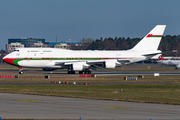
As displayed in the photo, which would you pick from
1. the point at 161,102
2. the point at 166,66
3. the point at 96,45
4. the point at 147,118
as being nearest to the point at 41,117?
the point at 147,118

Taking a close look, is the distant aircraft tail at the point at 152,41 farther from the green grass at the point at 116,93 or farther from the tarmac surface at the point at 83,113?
the tarmac surface at the point at 83,113

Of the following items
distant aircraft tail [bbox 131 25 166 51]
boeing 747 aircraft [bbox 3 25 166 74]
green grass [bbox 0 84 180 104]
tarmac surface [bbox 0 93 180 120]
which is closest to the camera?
tarmac surface [bbox 0 93 180 120]

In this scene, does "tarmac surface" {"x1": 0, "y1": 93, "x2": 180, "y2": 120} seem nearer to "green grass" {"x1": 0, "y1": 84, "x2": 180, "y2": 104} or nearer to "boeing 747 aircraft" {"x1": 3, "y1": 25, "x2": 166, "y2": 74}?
"green grass" {"x1": 0, "y1": 84, "x2": 180, "y2": 104}

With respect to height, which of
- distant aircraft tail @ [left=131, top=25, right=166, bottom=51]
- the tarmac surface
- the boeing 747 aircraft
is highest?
distant aircraft tail @ [left=131, top=25, right=166, bottom=51]

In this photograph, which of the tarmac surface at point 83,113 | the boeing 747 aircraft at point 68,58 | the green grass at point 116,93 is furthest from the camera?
the boeing 747 aircraft at point 68,58

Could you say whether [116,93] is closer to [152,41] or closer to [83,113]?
[83,113]

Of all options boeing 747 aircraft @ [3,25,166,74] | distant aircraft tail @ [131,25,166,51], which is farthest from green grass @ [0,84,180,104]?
distant aircraft tail @ [131,25,166,51]

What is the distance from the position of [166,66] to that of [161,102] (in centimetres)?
7339

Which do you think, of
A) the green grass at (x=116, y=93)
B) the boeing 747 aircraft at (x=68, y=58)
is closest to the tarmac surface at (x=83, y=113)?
the green grass at (x=116, y=93)

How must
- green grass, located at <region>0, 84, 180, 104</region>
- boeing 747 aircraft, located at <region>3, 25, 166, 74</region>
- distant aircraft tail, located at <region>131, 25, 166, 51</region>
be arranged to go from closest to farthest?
1. green grass, located at <region>0, 84, 180, 104</region>
2. boeing 747 aircraft, located at <region>3, 25, 166, 74</region>
3. distant aircraft tail, located at <region>131, 25, 166, 51</region>

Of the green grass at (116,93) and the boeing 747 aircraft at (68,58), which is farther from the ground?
the boeing 747 aircraft at (68,58)

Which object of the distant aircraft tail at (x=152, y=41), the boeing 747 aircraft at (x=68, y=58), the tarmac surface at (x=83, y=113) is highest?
the distant aircraft tail at (x=152, y=41)

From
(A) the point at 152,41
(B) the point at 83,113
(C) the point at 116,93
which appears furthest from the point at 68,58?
(B) the point at 83,113

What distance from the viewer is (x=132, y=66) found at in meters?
86.4
